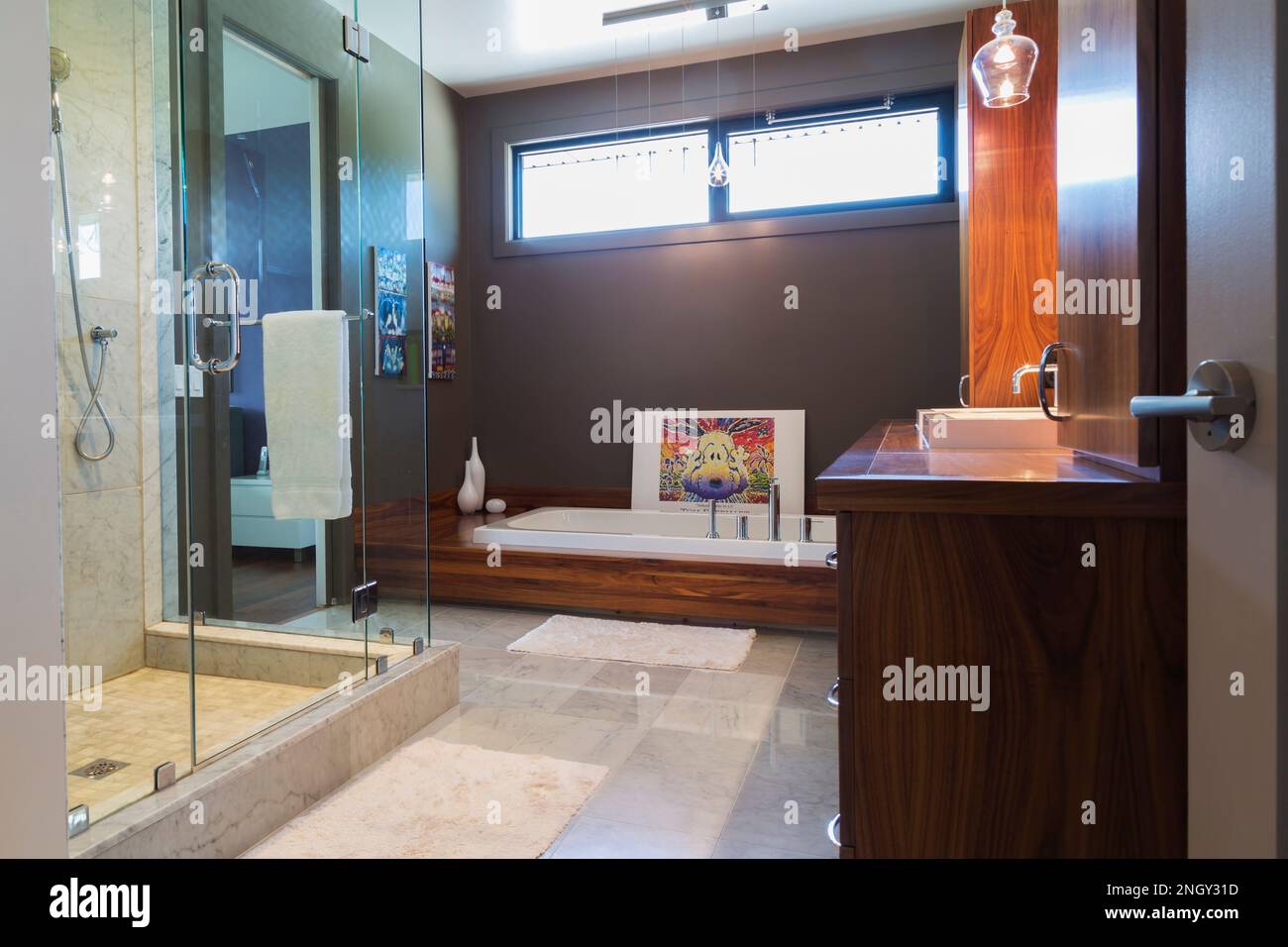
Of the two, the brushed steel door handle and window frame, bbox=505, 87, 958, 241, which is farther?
window frame, bbox=505, 87, 958, 241

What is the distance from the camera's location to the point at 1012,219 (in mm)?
3039

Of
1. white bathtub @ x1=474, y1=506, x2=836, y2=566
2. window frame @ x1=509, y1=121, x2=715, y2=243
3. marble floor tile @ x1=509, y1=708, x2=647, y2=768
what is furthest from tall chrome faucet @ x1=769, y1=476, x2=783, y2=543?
marble floor tile @ x1=509, y1=708, x2=647, y2=768

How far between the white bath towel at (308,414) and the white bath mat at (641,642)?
1.29m

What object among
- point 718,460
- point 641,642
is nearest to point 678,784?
point 641,642

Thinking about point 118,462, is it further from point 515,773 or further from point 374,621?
point 515,773

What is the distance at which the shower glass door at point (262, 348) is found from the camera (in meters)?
2.13

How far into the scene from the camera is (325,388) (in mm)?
2379

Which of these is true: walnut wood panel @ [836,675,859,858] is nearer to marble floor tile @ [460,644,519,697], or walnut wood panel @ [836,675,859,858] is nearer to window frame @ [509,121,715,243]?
marble floor tile @ [460,644,519,697]

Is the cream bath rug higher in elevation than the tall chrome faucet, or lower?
lower

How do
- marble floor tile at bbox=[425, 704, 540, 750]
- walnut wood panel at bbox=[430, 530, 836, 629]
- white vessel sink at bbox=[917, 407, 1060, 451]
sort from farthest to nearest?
1. walnut wood panel at bbox=[430, 530, 836, 629]
2. marble floor tile at bbox=[425, 704, 540, 750]
3. white vessel sink at bbox=[917, 407, 1060, 451]

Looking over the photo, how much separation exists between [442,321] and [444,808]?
3547 millimetres

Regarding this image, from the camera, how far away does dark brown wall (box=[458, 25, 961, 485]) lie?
4273 millimetres

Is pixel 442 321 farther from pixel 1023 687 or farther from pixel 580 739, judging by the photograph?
pixel 1023 687

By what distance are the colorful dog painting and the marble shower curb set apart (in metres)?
2.31
